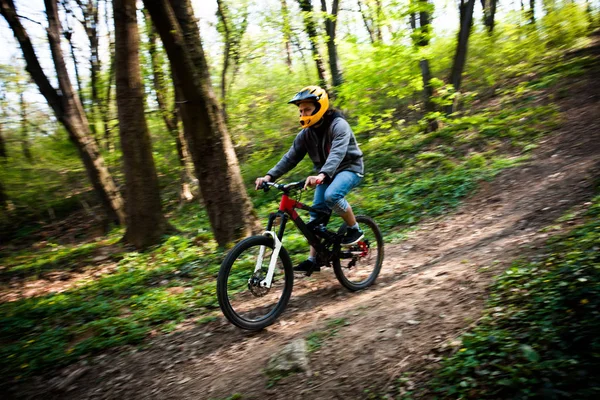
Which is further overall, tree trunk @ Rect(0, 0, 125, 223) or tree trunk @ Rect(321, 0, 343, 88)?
tree trunk @ Rect(321, 0, 343, 88)

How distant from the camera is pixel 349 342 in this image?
3.57 m

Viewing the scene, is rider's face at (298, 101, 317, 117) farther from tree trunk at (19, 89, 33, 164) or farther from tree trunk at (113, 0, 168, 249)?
tree trunk at (19, 89, 33, 164)

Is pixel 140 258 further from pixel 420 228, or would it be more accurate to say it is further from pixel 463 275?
pixel 463 275

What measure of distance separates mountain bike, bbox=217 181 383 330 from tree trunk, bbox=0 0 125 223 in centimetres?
759

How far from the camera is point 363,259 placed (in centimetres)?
550

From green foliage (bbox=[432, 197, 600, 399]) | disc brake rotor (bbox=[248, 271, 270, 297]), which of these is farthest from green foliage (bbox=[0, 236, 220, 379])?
green foliage (bbox=[432, 197, 600, 399])

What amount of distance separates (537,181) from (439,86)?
5054 mm

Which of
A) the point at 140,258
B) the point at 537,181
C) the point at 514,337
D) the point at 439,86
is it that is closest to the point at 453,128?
the point at 439,86

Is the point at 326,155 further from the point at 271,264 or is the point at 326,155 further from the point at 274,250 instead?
the point at 271,264

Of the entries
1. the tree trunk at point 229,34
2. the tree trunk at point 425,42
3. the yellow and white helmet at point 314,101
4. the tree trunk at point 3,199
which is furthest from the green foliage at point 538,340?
the tree trunk at point 3,199

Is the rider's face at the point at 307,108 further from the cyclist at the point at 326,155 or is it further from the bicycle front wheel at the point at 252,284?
the bicycle front wheel at the point at 252,284

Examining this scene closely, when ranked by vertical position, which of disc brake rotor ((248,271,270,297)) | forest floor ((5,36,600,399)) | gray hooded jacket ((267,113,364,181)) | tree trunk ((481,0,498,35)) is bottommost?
forest floor ((5,36,600,399))

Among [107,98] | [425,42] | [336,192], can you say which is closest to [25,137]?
[107,98]

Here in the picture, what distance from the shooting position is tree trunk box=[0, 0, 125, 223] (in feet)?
32.0
